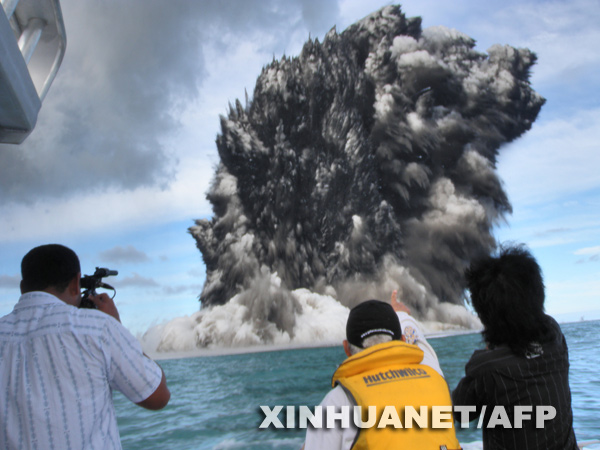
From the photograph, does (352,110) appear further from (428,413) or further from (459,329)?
(428,413)

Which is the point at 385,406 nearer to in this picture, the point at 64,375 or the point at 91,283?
the point at 64,375

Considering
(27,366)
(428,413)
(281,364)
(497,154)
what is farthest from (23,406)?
(497,154)

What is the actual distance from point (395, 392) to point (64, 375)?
107cm

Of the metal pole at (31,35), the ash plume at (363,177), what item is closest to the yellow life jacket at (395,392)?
the metal pole at (31,35)

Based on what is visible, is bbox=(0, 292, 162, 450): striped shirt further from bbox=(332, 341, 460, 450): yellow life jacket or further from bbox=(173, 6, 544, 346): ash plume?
bbox=(173, 6, 544, 346): ash plume

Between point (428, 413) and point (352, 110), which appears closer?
point (428, 413)

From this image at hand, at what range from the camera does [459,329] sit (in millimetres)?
35906

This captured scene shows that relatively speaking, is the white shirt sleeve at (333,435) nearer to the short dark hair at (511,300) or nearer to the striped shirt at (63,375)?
the striped shirt at (63,375)

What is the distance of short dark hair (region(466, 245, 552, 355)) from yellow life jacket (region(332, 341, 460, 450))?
41 centimetres

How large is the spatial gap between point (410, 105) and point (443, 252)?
1206 centimetres

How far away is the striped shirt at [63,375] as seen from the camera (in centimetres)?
159

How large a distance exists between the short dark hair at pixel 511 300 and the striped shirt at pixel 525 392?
57 millimetres

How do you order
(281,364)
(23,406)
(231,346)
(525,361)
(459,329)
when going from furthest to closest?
(459,329)
(231,346)
(281,364)
(525,361)
(23,406)

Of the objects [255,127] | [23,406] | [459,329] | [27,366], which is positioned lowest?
[459,329]
